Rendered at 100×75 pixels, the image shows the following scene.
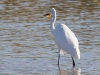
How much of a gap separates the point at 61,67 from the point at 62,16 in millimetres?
7621

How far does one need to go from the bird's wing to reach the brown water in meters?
0.44

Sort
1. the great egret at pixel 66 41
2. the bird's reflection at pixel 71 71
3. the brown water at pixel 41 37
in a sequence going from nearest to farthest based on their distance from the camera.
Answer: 1. the bird's reflection at pixel 71 71
2. the brown water at pixel 41 37
3. the great egret at pixel 66 41

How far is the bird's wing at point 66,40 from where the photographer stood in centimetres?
1198

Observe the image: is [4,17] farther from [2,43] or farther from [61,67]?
[61,67]

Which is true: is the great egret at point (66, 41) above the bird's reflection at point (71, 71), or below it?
above

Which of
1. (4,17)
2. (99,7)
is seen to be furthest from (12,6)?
(99,7)

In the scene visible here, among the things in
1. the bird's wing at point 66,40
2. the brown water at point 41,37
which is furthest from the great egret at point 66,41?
the brown water at point 41,37

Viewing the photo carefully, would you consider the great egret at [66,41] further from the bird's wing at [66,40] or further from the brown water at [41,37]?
the brown water at [41,37]

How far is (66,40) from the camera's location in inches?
483

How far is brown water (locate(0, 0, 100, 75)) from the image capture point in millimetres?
11617

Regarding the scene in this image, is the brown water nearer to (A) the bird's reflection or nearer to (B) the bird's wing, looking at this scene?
(A) the bird's reflection

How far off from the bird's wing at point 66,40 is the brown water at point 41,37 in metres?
0.44

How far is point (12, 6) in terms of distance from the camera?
21.9m

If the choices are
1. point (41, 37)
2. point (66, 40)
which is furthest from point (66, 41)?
point (41, 37)
